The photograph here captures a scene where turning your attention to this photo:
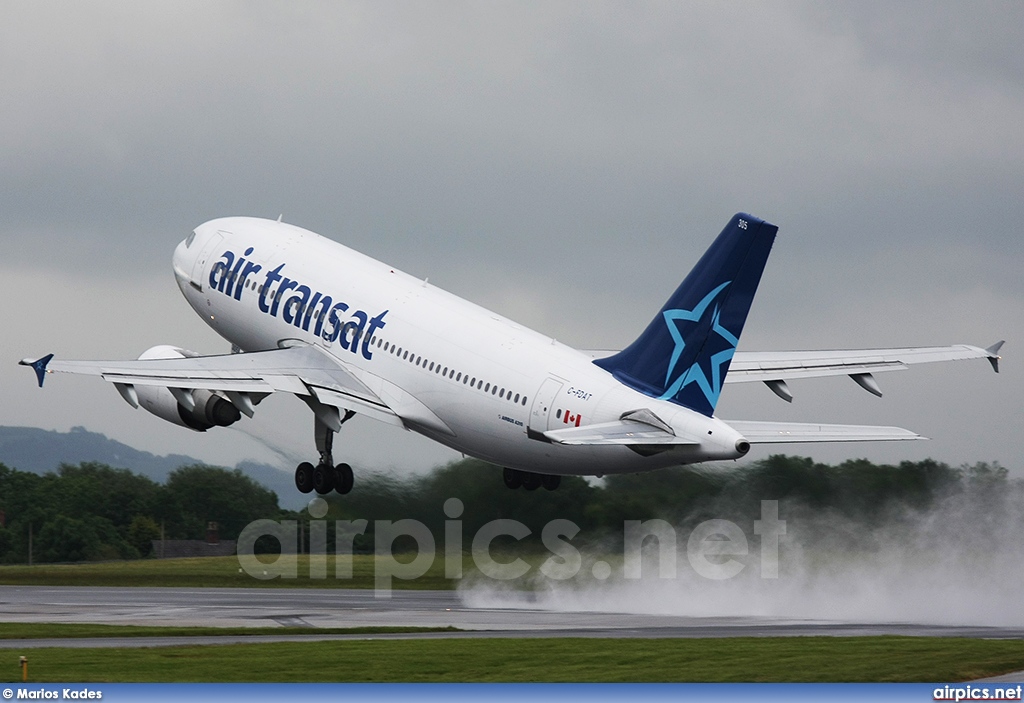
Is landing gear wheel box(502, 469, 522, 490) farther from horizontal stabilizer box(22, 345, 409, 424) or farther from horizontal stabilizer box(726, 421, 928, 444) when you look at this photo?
horizontal stabilizer box(726, 421, 928, 444)

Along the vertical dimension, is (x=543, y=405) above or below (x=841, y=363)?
below

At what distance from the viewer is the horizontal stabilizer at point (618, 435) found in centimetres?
3991

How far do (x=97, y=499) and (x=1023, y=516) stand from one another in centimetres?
4441

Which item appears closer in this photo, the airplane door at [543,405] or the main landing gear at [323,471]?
the airplane door at [543,405]

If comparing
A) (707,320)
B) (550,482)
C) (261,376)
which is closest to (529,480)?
(550,482)

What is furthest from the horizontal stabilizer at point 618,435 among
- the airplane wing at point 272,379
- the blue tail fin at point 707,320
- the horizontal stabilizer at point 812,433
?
the airplane wing at point 272,379

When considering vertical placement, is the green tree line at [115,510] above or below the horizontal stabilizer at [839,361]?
below

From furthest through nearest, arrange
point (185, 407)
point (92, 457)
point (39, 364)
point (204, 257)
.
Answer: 1. point (92, 457)
2. point (204, 257)
3. point (185, 407)
4. point (39, 364)

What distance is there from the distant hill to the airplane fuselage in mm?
5639

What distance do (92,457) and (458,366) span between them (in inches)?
1709

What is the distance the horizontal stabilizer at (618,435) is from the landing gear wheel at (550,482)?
11.0 m

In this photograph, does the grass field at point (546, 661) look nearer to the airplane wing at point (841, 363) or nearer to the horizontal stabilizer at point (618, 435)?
the horizontal stabilizer at point (618, 435)

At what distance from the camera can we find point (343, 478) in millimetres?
52062

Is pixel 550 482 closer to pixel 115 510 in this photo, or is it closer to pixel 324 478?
pixel 324 478
